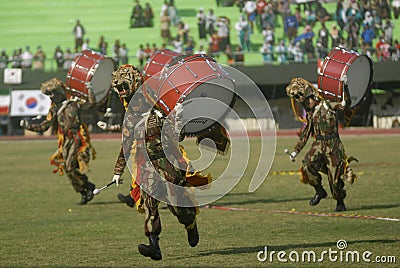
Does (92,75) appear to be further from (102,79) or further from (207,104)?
(207,104)

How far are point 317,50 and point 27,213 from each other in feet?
81.2

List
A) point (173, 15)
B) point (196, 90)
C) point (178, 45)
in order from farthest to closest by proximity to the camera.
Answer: point (173, 15) → point (178, 45) → point (196, 90)

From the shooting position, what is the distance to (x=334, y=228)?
40.5ft

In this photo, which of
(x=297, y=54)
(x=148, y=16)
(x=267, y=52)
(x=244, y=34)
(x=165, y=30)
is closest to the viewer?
Answer: (x=297, y=54)

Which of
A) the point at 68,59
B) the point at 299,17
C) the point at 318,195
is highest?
the point at 318,195

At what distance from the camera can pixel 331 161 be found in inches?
574

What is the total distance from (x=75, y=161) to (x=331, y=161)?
4.32 meters

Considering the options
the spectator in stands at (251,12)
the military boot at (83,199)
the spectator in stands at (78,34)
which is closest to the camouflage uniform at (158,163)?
the military boot at (83,199)

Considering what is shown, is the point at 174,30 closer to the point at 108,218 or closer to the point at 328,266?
the point at 108,218

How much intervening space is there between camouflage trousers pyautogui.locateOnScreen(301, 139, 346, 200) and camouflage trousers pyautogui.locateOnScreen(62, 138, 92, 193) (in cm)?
373

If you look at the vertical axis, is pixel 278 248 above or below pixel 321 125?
below

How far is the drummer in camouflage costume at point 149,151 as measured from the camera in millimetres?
10219

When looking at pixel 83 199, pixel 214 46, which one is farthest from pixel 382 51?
pixel 83 199

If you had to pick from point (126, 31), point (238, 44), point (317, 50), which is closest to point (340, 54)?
point (317, 50)
